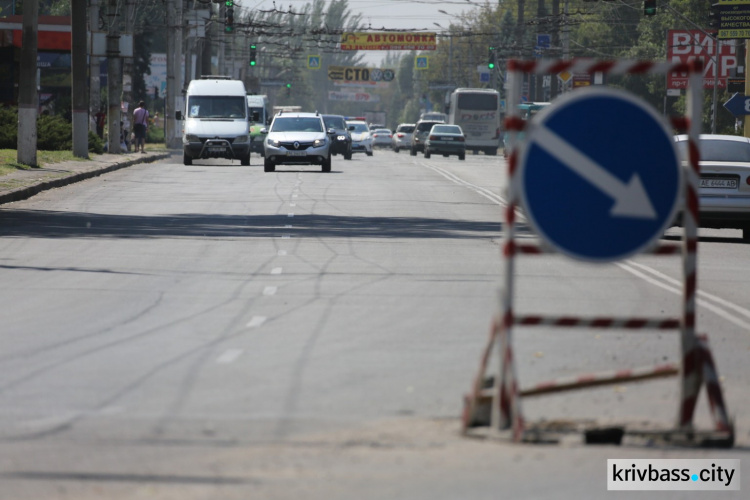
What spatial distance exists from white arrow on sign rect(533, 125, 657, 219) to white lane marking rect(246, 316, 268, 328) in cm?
457

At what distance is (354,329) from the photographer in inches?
429

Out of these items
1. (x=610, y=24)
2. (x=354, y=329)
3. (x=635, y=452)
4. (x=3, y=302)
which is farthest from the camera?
(x=610, y=24)

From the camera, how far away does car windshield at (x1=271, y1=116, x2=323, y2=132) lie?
43156 millimetres

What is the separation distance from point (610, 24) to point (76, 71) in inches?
3152

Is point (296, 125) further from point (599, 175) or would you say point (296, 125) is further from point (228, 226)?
point (599, 175)

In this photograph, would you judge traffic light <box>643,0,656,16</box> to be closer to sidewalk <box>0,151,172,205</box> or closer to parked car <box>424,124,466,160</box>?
sidewalk <box>0,151,172,205</box>

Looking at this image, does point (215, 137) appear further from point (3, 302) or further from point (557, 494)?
point (557, 494)

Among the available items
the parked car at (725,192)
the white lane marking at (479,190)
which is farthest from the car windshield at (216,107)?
the parked car at (725,192)

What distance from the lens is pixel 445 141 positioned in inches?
2611

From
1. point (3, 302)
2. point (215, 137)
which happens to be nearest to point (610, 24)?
point (215, 137)

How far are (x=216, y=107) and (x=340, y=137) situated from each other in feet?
40.1

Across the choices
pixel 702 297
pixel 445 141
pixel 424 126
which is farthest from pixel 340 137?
pixel 702 297

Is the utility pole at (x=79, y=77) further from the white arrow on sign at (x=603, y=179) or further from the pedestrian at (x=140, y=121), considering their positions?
the white arrow on sign at (x=603, y=179)

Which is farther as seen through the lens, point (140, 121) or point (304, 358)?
point (140, 121)
